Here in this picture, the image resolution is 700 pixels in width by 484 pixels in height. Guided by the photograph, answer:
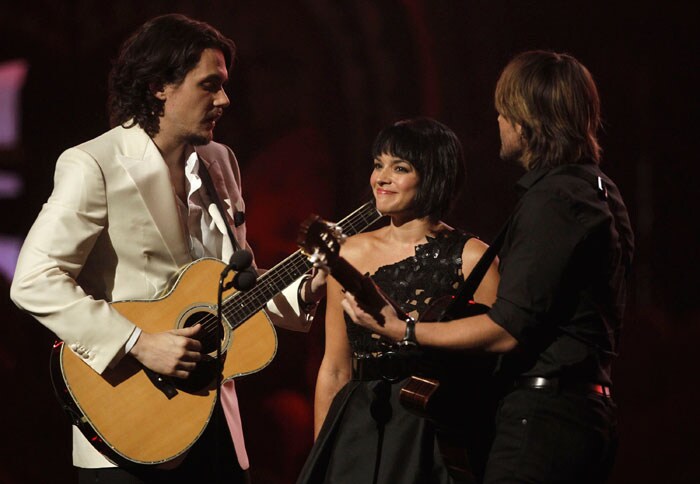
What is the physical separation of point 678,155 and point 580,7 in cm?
100

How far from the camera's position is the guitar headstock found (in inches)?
105

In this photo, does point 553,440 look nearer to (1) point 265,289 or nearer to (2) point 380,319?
(2) point 380,319

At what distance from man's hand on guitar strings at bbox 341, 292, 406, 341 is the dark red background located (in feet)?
6.89

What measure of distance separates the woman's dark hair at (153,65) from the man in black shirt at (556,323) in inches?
57.2

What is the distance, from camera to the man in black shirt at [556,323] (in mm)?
2418

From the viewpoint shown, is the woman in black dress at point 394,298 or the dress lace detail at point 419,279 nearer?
the woman in black dress at point 394,298

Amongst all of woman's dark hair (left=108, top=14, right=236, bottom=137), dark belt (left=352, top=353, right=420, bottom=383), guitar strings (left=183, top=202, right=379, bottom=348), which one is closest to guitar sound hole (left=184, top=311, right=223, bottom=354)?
guitar strings (left=183, top=202, right=379, bottom=348)

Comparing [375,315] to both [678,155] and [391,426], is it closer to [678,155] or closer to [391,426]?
[391,426]

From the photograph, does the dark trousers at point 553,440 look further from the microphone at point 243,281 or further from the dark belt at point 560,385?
the microphone at point 243,281

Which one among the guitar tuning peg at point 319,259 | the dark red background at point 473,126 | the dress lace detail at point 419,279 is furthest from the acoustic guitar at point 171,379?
the dark red background at point 473,126

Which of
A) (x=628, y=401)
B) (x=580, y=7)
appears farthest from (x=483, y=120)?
(x=628, y=401)

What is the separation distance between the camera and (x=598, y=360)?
2.49 m

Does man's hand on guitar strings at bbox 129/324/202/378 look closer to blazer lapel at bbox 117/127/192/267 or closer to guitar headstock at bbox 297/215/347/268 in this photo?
blazer lapel at bbox 117/127/192/267

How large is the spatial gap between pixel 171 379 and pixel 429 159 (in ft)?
4.54
